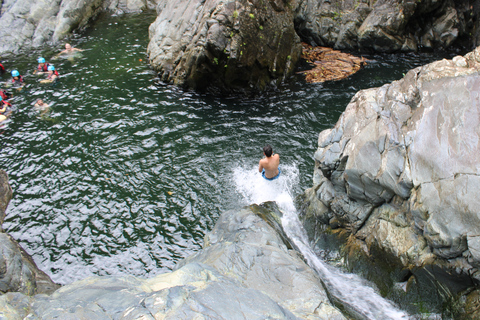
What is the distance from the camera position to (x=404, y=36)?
2011cm

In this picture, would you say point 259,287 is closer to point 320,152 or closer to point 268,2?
point 320,152

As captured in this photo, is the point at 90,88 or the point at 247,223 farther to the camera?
the point at 90,88

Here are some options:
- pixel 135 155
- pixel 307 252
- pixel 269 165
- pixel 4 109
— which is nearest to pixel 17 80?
pixel 4 109

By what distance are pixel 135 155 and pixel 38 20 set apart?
18110 millimetres

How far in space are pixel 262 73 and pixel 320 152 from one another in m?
8.77

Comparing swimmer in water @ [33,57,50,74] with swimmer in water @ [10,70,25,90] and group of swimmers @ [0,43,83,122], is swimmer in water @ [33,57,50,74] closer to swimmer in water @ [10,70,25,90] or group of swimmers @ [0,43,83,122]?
group of swimmers @ [0,43,83,122]

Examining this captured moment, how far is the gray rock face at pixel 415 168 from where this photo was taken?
19.1ft

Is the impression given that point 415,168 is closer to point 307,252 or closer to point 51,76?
point 307,252

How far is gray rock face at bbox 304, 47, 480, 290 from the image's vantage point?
5812 millimetres

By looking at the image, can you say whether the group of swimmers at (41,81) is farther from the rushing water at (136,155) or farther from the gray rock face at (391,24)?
the gray rock face at (391,24)

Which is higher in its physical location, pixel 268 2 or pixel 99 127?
pixel 268 2

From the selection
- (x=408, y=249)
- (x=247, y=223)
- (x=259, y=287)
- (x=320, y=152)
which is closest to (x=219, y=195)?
(x=247, y=223)

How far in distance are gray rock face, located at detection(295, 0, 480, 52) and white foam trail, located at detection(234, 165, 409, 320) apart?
42.1 feet

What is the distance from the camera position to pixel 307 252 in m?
8.71
